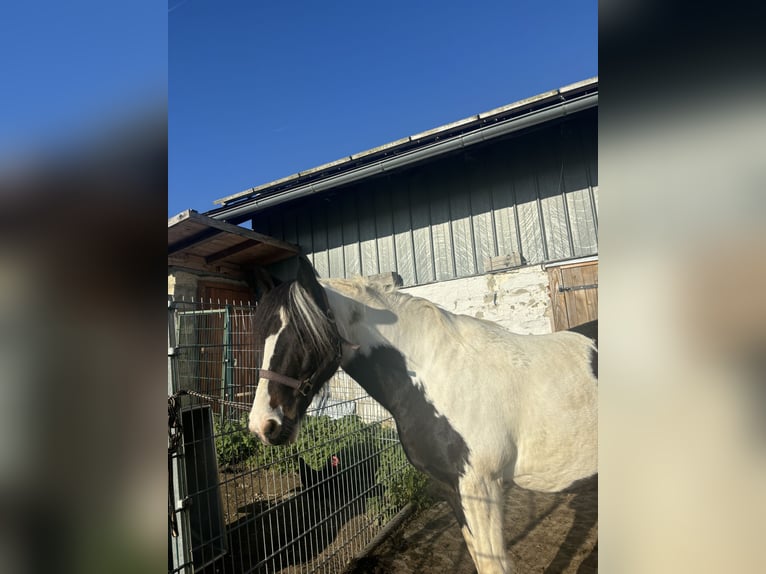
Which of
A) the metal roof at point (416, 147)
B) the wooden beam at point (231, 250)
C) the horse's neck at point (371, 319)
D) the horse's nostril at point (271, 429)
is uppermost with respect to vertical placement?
the metal roof at point (416, 147)

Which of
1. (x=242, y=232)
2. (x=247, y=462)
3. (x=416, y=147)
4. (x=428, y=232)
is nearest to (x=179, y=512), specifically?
(x=247, y=462)

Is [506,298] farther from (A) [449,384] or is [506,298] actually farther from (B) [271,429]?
(B) [271,429]

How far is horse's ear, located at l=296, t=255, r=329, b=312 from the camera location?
0.84 m

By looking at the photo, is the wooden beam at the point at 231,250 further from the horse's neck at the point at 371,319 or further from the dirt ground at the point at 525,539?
the dirt ground at the point at 525,539

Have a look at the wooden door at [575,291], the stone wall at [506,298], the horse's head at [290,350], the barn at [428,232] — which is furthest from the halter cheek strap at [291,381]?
the wooden door at [575,291]

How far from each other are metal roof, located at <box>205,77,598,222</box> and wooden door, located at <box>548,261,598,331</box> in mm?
282

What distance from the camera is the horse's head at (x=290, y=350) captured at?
0.84m

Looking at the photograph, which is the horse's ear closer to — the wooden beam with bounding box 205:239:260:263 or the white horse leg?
the wooden beam with bounding box 205:239:260:263

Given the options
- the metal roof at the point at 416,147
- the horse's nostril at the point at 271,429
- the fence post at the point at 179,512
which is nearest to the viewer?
the metal roof at the point at 416,147

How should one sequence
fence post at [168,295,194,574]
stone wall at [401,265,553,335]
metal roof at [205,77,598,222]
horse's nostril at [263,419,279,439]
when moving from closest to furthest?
1. metal roof at [205,77,598,222]
2. stone wall at [401,265,553,335]
3. horse's nostril at [263,419,279,439]
4. fence post at [168,295,194,574]

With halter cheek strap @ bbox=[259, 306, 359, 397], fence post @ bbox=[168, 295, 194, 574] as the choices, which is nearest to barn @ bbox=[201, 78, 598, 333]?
halter cheek strap @ bbox=[259, 306, 359, 397]

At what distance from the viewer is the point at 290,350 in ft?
2.83

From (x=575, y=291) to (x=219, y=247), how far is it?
32.2 inches
